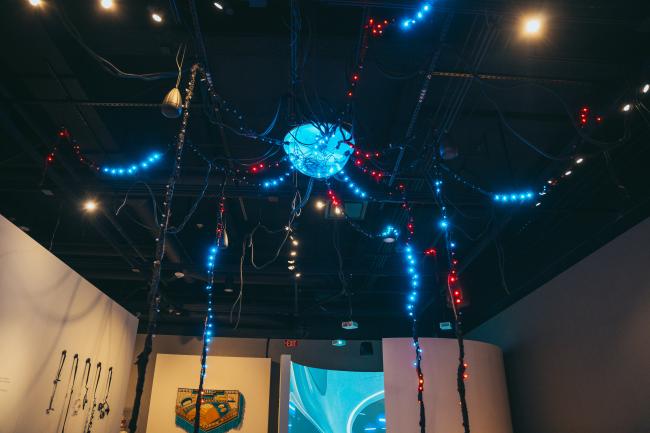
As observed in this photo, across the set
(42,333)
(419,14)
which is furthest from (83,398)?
(419,14)

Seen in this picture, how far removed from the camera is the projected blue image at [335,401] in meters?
8.53

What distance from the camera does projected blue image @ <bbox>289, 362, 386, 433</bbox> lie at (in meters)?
8.53

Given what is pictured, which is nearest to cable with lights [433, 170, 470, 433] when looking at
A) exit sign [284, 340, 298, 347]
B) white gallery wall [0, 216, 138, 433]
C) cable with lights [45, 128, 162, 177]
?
cable with lights [45, 128, 162, 177]

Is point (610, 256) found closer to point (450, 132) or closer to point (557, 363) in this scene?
point (557, 363)

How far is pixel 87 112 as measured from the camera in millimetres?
4734

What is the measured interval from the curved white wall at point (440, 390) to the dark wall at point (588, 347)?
64 cm

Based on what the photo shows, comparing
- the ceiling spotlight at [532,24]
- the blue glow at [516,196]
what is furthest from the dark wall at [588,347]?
the ceiling spotlight at [532,24]

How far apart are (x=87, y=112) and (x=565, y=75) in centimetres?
488

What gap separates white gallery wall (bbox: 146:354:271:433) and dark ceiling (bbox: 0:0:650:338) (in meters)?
2.51

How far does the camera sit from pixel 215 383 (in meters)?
8.69

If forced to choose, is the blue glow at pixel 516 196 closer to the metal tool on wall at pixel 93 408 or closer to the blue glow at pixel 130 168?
the blue glow at pixel 130 168

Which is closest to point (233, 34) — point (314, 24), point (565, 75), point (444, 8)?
point (314, 24)

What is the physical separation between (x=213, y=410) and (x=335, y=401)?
94.1 inches

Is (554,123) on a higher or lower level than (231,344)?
higher
